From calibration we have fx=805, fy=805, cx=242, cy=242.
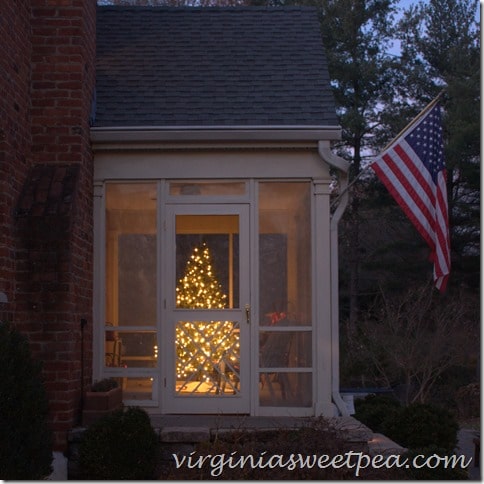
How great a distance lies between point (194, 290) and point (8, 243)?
213 centimetres

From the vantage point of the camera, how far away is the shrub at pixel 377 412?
8.72 m

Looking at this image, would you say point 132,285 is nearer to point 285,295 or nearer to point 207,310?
point 207,310

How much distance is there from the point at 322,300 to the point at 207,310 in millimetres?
1177

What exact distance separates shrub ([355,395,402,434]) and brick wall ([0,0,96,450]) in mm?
3234

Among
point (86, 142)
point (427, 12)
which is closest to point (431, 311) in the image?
point (427, 12)

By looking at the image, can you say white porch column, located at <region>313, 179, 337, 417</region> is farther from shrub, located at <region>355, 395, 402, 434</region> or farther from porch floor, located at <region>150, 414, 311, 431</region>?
shrub, located at <region>355, 395, 402, 434</region>

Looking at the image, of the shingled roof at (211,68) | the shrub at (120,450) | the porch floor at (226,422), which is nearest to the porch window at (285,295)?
the porch floor at (226,422)

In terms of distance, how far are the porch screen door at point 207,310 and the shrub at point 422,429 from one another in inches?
64.4

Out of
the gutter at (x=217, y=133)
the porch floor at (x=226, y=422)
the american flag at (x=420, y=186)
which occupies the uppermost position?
the gutter at (x=217, y=133)

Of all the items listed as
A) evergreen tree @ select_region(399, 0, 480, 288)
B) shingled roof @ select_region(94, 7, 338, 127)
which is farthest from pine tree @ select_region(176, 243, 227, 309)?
evergreen tree @ select_region(399, 0, 480, 288)

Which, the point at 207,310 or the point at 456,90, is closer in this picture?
the point at 207,310

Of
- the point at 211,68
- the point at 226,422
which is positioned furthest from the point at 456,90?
the point at 226,422

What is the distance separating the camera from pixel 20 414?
578 cm

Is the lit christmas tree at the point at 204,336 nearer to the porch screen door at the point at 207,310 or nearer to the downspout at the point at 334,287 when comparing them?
the porch screen door at the point at 207,310
